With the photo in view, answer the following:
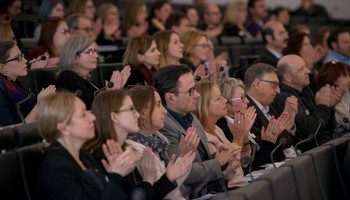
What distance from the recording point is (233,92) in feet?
10.5

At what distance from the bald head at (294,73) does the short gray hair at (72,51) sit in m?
1.54

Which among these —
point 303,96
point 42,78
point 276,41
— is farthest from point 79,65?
point 276,41

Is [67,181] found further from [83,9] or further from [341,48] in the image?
[341,48]

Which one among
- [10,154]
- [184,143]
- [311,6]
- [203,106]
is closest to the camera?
[10,154]

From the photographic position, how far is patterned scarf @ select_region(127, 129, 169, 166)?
7.69 feet

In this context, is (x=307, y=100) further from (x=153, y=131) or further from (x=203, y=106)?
(x=153, y=131)

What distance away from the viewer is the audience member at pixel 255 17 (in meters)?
6.89

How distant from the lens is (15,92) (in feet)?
9.23

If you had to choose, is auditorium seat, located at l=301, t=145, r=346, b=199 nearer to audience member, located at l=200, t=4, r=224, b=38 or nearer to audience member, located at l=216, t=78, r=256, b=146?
audience member, located at l=216, t=78, r=256, b=146

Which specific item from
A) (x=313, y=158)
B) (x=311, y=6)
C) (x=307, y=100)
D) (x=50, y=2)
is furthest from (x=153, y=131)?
(x=311, y=6)

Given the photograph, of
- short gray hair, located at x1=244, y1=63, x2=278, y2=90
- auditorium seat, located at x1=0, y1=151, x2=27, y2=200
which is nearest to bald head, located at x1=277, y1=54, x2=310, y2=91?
short gray hair, located at x1=244, y1=63, x2=278, y2=90

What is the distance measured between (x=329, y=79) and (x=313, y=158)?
7.31ft

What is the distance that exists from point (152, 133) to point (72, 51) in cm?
100

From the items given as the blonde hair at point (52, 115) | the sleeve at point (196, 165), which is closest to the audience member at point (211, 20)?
the sleeve at point (196, 165)
